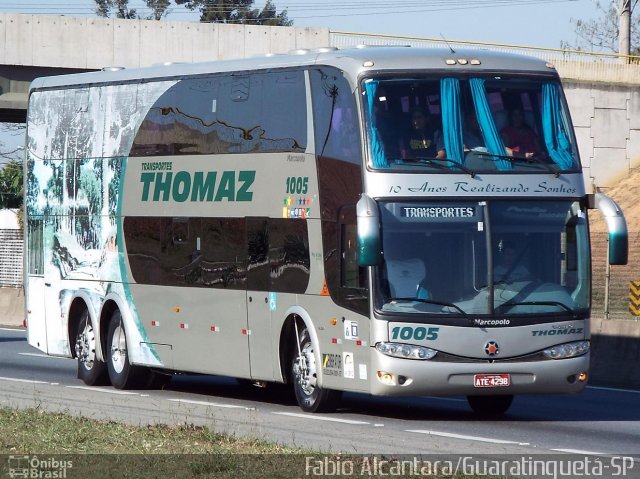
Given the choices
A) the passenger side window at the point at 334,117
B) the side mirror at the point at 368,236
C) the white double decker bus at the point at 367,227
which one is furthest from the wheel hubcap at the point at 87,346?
the side mirror at the point at 368,236

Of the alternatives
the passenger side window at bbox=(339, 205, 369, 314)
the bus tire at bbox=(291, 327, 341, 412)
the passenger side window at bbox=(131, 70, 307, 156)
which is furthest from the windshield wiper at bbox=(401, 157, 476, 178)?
the bus tire at bbox=(291, 327, 341, 412)

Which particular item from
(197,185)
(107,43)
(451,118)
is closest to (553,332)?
(451,118)

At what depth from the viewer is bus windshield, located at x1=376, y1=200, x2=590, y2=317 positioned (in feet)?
51.8

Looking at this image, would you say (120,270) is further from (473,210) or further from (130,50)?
(130,50)

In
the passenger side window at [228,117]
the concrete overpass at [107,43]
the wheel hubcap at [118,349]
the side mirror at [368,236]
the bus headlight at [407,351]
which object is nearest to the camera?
the side mirror at [368,236]

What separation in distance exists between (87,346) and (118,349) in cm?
89

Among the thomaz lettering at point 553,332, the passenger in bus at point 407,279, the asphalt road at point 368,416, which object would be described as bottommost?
the asphalt road at point 368,416

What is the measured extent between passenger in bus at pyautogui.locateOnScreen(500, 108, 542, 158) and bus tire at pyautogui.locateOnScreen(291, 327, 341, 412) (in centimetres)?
311

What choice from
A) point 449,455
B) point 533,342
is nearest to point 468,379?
point 533,342

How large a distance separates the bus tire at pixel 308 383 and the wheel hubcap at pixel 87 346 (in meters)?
5.23

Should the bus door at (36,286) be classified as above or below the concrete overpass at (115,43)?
below

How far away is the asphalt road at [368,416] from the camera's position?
14070mm

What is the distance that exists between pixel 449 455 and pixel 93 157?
1034 centimetres

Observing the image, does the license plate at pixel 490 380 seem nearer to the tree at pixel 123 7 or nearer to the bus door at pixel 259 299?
the bus door at pixel 259 299
